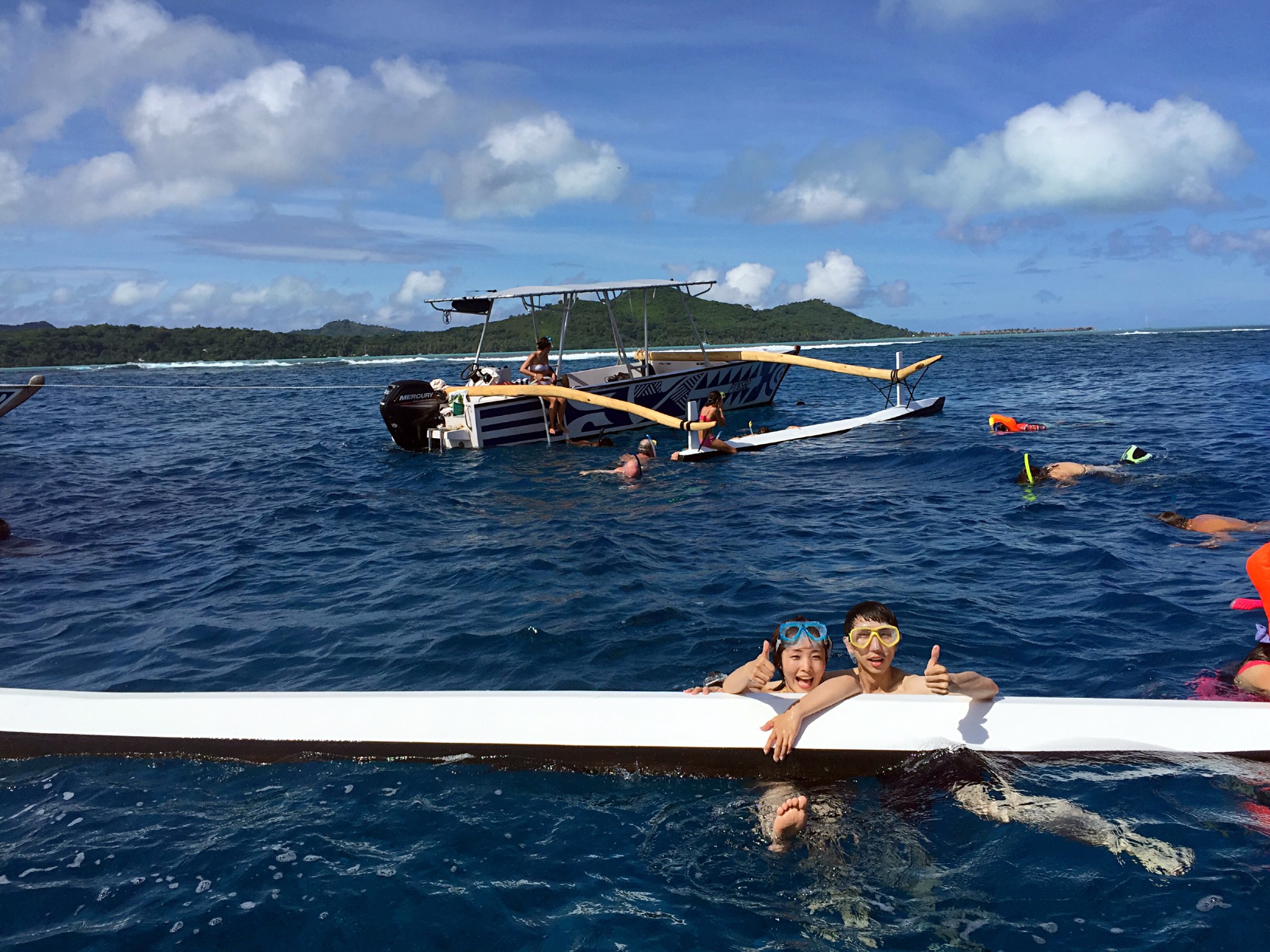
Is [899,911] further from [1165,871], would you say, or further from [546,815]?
[546,815]

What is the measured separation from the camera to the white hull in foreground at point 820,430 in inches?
693

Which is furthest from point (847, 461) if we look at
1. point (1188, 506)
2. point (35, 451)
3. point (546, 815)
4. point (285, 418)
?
point (285, 418)

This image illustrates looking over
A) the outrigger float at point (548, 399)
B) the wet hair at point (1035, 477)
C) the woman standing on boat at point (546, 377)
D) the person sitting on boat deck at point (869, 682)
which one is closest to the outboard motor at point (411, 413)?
the outrigger float at point (548, 399)

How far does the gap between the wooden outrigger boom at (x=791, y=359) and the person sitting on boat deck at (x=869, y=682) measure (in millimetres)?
15611

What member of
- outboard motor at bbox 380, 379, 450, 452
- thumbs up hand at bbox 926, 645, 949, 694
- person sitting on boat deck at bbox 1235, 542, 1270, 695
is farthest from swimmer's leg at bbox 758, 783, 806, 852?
outboard motor at bbox 380, 379, 450, 452

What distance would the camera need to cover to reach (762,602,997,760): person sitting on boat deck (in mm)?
4449

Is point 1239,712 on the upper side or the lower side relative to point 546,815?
upper

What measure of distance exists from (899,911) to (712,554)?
628cm

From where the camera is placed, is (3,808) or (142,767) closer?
(3,808)

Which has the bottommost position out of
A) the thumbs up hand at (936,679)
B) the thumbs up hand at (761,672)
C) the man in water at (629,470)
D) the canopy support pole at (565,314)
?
the man in water at (629,470)

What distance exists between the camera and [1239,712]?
4.46m

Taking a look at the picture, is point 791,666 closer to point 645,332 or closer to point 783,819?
point 783,819

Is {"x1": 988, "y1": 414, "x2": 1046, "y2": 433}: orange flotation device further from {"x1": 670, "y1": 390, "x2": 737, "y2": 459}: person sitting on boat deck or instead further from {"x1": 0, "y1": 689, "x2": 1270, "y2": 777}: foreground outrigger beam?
{"x1": 0, "y1": 689, "x2": 1270, "y2": 777}: foreground outrigger beam

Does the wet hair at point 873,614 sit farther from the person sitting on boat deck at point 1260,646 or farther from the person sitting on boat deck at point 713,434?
the person sitting on boat deck at point 713,434
